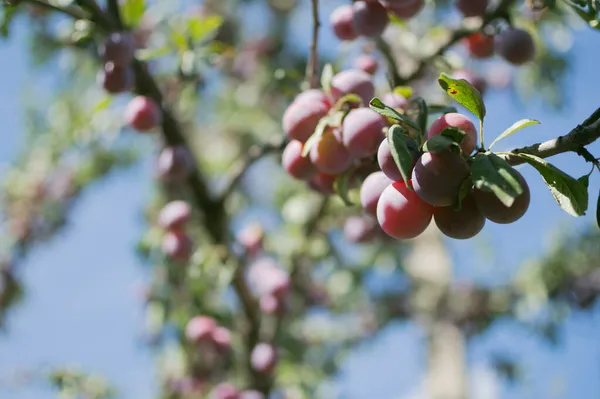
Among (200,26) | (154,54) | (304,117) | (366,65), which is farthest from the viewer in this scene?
(200,26)

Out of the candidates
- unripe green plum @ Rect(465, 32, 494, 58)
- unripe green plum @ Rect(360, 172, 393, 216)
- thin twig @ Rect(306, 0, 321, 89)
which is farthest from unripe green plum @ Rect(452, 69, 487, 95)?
unripe green plum @ Rect(360, 172, 393, 216)

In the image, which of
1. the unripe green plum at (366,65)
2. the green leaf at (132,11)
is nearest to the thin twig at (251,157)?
the unripe green plum at (366,65)

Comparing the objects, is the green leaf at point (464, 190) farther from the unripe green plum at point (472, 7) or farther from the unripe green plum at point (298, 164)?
the unripe green plum at point (472, 7)

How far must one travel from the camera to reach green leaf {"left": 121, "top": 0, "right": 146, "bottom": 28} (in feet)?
4.92

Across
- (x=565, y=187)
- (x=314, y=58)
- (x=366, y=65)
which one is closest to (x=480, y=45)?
(x=366, y=65)

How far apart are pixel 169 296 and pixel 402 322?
65.2 inches

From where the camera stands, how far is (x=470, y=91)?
780 millimetres

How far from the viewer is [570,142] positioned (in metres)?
0.69

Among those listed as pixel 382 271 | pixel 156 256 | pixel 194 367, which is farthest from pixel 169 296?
pixel 382 271

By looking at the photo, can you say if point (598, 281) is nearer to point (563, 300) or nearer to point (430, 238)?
point (563, 300)

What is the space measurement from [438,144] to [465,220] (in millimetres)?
104

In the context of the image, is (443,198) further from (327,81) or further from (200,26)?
(200,26)

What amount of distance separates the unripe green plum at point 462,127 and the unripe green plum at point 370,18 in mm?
415

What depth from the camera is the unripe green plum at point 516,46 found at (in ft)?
3.97
